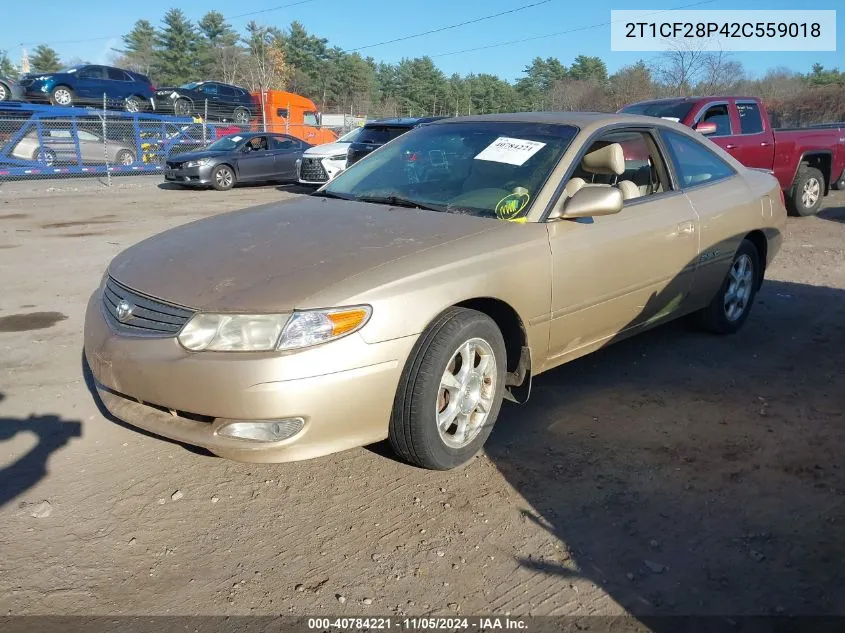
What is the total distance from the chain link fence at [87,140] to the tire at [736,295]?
1441 cm

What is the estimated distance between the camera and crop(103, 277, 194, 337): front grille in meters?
2.81

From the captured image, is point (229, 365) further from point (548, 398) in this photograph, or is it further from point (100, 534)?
point (548, 398)

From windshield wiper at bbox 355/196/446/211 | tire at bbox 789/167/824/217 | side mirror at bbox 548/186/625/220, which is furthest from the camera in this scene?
tire at bbox 789/167/824/217

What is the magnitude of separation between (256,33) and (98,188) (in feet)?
171

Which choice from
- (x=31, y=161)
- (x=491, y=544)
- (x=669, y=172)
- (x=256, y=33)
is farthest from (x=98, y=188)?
(x=256, y=33)

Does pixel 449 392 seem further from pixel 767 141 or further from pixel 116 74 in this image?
pixel 116 74

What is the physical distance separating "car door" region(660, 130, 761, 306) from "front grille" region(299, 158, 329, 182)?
1075cm

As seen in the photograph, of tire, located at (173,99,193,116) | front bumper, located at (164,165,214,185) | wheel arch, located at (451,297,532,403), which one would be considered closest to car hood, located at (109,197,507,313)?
wheel arch, located at (451,297,532,403)

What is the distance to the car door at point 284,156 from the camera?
57.1 ft

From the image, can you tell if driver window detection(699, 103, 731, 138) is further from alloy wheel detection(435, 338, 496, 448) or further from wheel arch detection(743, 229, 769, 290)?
alloy wheel detection(435, 338, 496, 448)

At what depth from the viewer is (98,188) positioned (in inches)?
654

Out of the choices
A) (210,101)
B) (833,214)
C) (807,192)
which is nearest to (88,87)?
(210,101)

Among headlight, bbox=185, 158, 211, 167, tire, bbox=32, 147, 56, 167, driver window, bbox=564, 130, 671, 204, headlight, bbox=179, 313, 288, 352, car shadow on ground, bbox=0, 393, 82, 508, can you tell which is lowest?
car shadow on ground, bbox=0, 393, 82, 508

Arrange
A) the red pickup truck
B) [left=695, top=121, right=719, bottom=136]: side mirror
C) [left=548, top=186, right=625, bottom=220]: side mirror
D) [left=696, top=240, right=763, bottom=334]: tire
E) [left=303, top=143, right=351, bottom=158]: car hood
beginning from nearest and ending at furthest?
[left=548, top=186, right=625, bottom=220]: side mirror
[left=696, top=240, right=763, bottom=334]: tire
[left=695, top=121, right=719, bottom=136]: side mirror
the red pickup truck
[left=303, top=143, right=351, bottom=158]: car hood
